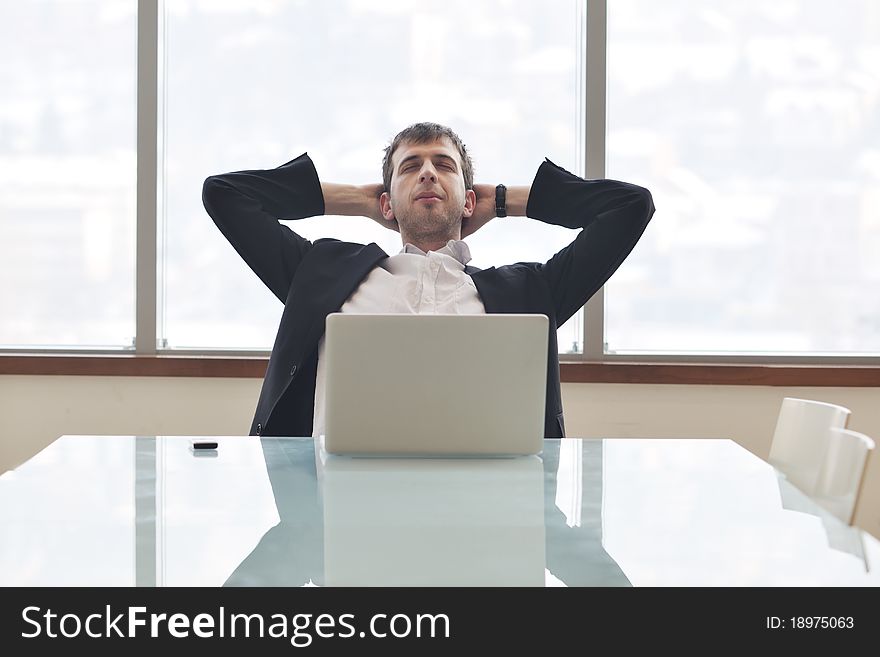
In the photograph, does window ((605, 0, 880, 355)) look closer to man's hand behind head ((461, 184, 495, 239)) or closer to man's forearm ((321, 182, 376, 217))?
man's hand behind head ((461, 184, 495, 239))

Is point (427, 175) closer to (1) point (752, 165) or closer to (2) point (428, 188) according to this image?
(2) point (428, 188)

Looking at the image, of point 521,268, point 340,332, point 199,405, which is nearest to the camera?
point 340,332

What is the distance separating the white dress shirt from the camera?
2.24 metres

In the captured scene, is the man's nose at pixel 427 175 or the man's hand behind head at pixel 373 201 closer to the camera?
the man's nose at pixel 427 175

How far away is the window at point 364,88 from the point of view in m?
3.04

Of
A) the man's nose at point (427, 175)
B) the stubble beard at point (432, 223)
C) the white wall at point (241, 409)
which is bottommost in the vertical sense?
the white wall at point (241, 409)

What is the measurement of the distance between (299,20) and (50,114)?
95 centimetres

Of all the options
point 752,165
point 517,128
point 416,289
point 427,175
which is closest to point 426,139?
point 427,175

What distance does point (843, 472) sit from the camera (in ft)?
4.19

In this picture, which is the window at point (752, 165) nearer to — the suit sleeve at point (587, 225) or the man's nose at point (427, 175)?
the suit sleeve at point (587, 225)

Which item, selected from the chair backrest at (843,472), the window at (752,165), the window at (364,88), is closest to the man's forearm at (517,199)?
the window at (364,88)
